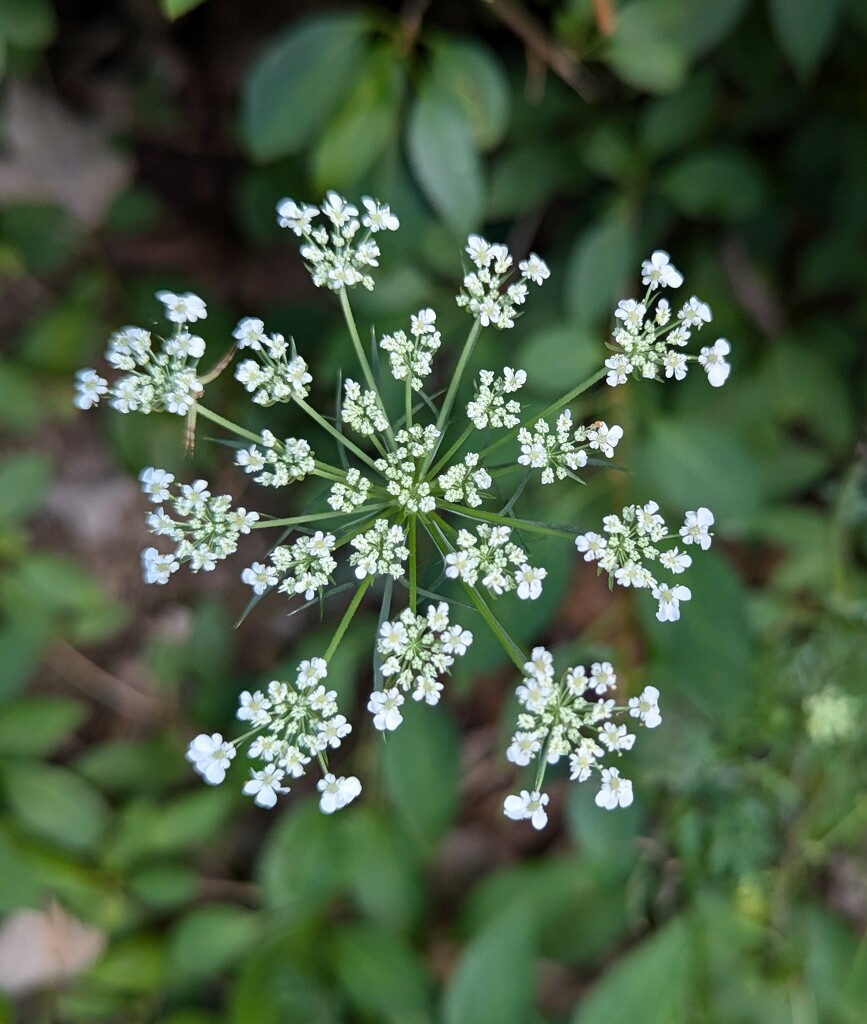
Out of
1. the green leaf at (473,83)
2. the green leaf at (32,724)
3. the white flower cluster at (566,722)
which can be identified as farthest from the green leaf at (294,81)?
the green leaf at (32,724)

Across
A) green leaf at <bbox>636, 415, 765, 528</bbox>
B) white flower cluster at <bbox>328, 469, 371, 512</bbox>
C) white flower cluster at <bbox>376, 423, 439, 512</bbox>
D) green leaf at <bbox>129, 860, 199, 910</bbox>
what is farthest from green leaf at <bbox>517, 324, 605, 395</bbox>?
green leaf at <bbox>129, 860, 199, 910</bbox>

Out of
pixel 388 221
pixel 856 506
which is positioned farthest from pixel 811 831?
pixel 388 221

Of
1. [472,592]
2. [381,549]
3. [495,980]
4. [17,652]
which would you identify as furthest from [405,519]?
[17,652]

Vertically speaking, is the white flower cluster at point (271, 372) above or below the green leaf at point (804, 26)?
below

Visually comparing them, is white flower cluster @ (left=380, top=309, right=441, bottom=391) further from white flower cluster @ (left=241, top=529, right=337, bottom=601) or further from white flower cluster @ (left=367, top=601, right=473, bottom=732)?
white flower cluster @ (left=367, top=601, right=473, bottom=732)

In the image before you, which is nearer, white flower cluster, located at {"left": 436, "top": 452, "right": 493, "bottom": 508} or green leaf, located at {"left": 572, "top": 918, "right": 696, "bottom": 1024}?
white flower cluster, located at {"left": 436, "top": 452, "right": 493, "bottom": 508}

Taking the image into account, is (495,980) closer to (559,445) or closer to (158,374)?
(559,445)

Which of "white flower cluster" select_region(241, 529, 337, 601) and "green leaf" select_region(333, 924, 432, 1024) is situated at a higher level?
"white flower cluster" select_region(241, 529, 337, 601)

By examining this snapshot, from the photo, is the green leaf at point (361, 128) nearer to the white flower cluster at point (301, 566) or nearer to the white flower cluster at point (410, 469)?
the white flower cluster at point (410, 469)
